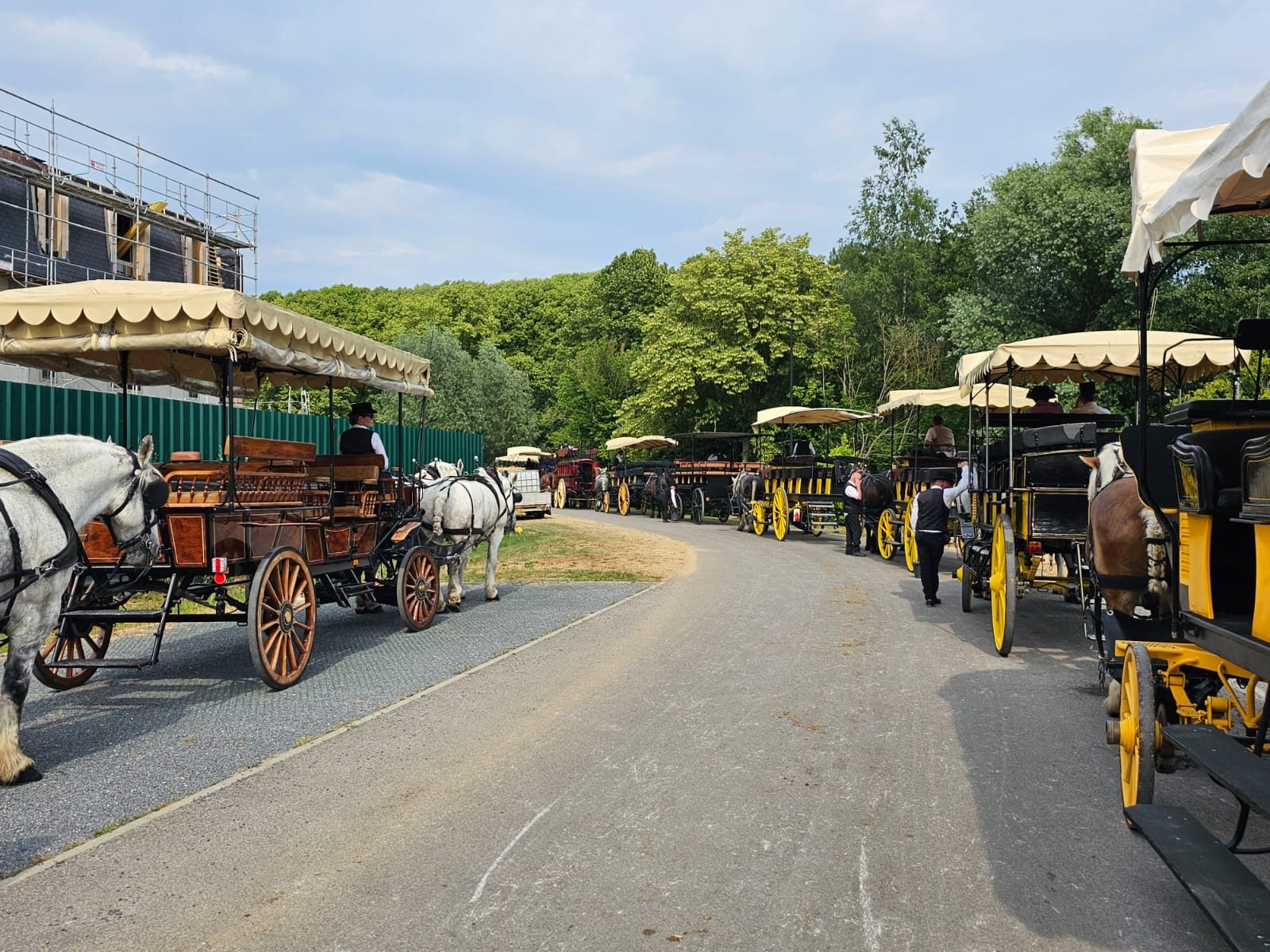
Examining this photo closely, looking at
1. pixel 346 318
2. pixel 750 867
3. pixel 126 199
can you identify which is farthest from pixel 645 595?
pixel 346 318

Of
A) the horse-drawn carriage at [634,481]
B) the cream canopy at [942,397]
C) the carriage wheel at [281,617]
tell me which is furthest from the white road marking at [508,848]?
the horse-drawn carriage at [634,481]

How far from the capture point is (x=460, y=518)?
37.1 feet

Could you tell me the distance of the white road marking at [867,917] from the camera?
3.28 metres

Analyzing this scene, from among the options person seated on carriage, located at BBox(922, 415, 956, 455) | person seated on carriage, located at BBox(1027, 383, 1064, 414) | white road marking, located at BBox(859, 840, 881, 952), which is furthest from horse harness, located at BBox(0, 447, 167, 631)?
person seated on carriage, located at BBox(922, 415, 956, 455)

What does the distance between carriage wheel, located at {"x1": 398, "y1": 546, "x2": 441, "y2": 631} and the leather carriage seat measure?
7309 millimetres

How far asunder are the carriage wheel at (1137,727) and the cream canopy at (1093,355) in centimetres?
528

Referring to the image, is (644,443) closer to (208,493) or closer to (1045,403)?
(1045,403)

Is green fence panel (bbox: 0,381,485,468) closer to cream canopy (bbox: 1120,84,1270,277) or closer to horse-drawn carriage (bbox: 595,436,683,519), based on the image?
cream canopy (bbox: 1120,84,1270,277)

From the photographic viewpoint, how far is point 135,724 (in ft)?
20.1

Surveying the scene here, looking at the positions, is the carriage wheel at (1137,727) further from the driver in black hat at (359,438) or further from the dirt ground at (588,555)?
the dirt ground at (588,555)

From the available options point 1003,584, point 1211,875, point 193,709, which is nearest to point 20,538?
point 193,709

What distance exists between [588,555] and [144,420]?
26.4 feet

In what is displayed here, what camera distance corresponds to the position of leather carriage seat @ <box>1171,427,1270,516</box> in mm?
3828

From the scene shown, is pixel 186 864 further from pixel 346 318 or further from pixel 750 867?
pixel 346 318
